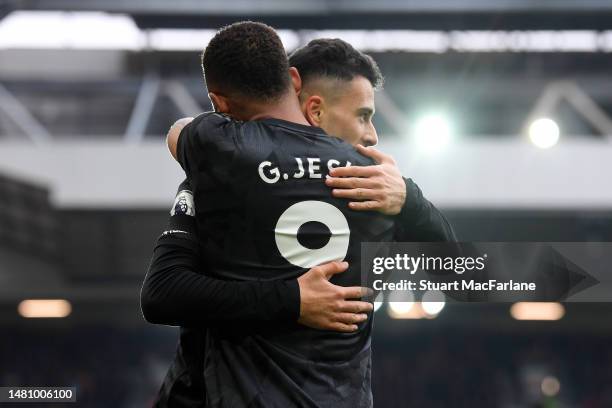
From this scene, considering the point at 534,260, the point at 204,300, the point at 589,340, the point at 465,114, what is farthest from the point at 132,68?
the point at 204,300

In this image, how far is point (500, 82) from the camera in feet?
54.7

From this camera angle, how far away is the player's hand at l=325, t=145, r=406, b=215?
2166 mm

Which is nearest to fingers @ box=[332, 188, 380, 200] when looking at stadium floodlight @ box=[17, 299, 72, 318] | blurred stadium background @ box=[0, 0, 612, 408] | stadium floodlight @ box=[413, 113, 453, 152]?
blurred stadium background @ box=[0, 0, 612, 408]

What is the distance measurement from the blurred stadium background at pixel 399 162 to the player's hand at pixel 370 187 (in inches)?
352

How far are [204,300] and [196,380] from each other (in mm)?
263

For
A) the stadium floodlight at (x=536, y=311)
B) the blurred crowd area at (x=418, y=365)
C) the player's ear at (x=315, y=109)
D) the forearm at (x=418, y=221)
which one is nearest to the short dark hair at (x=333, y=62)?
the player's ear at (x=315, y=109)

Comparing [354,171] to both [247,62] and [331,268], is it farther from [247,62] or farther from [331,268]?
[247,62]

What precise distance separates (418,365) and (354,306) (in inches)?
643

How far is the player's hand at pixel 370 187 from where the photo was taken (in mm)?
2166

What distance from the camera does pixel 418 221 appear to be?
228 centimetres

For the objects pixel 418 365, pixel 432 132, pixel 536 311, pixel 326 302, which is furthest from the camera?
pixel 418 365

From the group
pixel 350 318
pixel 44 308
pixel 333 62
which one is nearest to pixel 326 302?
pixel 350 318

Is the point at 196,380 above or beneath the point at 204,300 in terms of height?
A: beneath

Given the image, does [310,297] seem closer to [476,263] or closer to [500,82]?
[476,263]
